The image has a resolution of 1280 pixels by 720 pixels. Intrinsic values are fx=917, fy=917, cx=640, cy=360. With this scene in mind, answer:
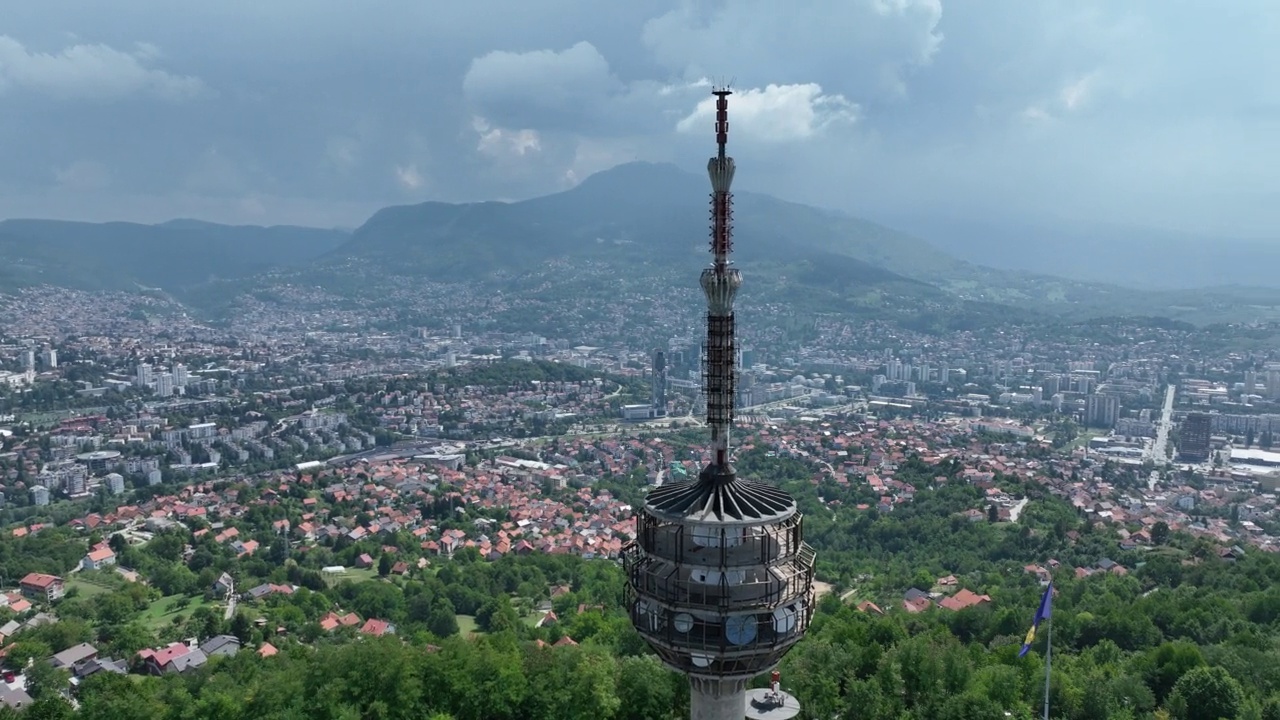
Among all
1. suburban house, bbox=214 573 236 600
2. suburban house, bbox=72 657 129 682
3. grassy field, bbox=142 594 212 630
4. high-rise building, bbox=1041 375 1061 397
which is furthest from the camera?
high-rise building, bbox=1041 375 1061 397

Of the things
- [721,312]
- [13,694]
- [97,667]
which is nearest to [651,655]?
[721,312]

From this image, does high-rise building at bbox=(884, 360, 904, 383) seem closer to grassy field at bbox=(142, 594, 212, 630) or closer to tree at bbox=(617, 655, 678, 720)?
grassy field at bbox=(142, 594, 212, 630)

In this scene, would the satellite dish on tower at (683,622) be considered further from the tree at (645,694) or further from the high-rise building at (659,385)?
the high-rise building at (659,385)

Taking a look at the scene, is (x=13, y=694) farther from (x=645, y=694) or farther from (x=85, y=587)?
(x=645, y=694)

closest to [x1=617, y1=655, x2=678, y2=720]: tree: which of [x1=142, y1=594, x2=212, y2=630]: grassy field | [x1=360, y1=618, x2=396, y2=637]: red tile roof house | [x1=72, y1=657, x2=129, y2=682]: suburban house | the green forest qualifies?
the green forest

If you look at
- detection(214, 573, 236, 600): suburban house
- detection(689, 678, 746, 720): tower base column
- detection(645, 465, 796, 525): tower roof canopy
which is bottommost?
detection(214, 573, 236, 600): suburban house

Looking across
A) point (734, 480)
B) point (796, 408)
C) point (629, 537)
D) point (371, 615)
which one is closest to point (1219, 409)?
point (796, 408)

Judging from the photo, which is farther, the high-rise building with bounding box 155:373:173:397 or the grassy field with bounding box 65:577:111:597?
the high-rise building with bounding box 155:373:173:397

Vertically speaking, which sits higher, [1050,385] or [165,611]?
[1050,385]
